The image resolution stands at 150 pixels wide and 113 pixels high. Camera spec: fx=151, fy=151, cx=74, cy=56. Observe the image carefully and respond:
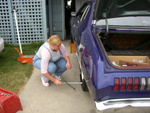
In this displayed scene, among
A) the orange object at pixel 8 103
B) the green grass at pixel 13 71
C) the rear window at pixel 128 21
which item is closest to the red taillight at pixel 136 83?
the rear window at pixel 128 21

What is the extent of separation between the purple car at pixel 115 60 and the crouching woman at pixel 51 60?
1.59ft

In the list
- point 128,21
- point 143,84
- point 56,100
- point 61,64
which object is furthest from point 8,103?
point 128,21

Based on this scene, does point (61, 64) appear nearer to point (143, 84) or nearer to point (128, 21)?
point (128, 21)

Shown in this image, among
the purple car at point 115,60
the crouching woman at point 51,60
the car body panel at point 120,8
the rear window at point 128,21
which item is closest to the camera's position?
the purple car at point 115,60

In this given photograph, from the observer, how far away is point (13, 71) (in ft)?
11.3

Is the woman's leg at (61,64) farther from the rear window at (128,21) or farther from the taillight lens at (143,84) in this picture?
the taillight lens at (143,84)

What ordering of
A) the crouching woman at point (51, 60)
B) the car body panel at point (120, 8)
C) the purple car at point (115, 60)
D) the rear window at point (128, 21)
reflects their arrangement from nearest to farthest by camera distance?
the purple car at point (115, 60) → the car body panel at point (120, 8) → the rear window at point (128, 21) → the crouching woman at point (51, 60)

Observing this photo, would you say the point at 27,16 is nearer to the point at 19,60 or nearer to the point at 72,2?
the point at 19,60

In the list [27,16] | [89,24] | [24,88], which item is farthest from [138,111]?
[27,16]

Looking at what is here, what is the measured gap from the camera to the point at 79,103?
246 centimetres

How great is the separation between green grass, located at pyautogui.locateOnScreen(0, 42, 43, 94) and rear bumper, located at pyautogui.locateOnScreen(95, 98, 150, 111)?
1697 mm

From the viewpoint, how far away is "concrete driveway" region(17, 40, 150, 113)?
2.28m

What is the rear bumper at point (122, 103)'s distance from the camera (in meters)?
1.60

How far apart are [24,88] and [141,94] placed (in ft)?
6.74
